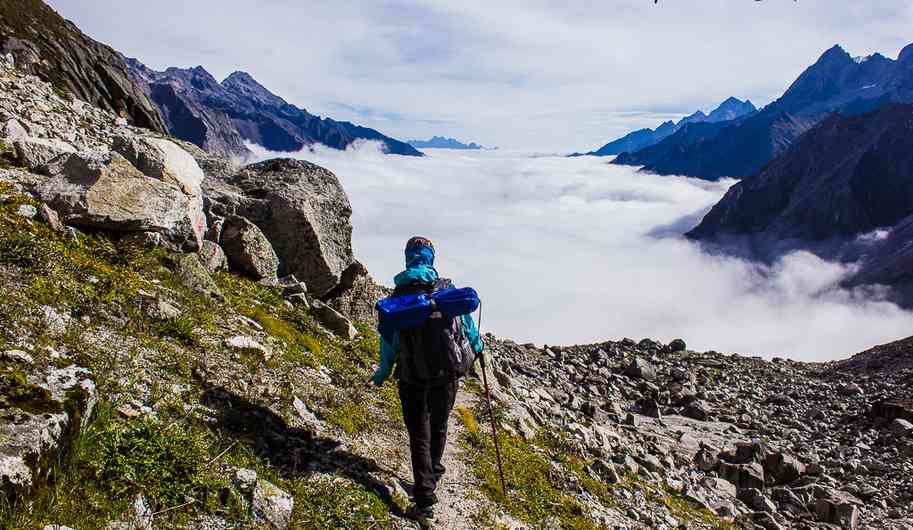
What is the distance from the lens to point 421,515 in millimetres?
7023

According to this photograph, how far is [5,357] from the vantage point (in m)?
5.45

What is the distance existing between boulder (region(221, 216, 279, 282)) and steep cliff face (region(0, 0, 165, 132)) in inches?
2608

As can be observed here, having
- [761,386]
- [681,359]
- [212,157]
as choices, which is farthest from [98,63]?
[761,386]

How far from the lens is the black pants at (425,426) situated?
711cm

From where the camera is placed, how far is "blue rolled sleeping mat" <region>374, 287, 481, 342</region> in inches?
271

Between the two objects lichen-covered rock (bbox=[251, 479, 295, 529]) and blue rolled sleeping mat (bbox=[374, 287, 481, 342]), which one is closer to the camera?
lichen-covered rock (bbox=[251, 479, 295, 529])

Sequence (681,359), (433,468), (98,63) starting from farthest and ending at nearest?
(98,63)
(681,359)
(433,468)

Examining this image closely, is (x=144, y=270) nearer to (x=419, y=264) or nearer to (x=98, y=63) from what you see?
(x=419, y=264)

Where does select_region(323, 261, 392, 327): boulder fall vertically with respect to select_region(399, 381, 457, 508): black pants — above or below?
above

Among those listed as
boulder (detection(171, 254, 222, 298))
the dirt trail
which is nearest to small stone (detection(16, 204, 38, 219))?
boulder (detection(171, 254, 222, 298))

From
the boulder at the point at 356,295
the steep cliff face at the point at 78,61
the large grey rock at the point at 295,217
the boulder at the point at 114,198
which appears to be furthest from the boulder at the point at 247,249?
the steep cliff face at the point at 78,61

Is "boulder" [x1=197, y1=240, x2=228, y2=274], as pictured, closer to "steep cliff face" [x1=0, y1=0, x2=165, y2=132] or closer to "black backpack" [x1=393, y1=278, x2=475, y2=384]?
"black backpack" [x1=393, y1=278, x2=475, y2=384]

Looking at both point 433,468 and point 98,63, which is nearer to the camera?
point 433,468

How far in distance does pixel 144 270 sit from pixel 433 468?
6018mm
